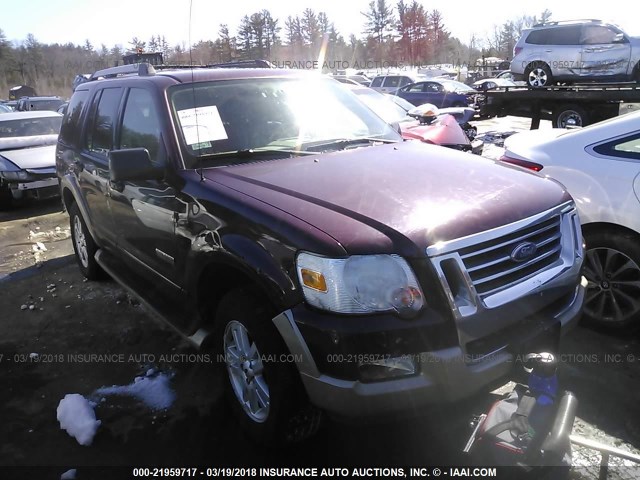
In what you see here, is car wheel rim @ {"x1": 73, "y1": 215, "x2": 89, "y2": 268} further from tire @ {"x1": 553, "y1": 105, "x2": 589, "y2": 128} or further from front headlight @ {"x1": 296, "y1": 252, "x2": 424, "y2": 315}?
tire @ {"x1": 553, "y1": 105, "x2": 589, "y2": 128}

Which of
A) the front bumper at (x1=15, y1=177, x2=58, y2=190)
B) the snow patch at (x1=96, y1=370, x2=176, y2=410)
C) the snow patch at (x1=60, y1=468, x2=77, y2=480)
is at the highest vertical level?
the front bumper at (x1=15, y1=177, x2=58, y2=190)

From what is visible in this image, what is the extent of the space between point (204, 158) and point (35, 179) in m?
7.09

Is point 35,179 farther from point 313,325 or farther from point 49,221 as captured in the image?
point 313,325

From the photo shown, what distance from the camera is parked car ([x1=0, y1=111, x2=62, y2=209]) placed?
28.5 ft

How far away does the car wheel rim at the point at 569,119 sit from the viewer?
40.8ft

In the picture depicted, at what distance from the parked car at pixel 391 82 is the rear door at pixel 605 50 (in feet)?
27.6

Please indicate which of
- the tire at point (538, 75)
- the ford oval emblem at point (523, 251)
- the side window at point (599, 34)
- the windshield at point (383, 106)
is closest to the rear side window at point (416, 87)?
the tire at point (538, 75)

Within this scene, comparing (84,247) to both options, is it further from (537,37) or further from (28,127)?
(537,37)

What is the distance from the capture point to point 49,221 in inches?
323

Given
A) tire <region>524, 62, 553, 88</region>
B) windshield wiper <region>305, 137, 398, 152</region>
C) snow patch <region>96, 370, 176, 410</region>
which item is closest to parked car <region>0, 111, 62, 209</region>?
snow patch <region>96, 370, 176, 410</region>

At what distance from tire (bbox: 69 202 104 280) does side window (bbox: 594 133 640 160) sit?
4499 millimetres

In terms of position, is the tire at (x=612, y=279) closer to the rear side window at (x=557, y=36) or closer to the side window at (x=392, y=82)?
the rear side window at (x=557, y=36)

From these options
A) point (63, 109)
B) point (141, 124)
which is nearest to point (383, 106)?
point (141, 124)

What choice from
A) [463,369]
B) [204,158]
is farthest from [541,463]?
[204,158]
